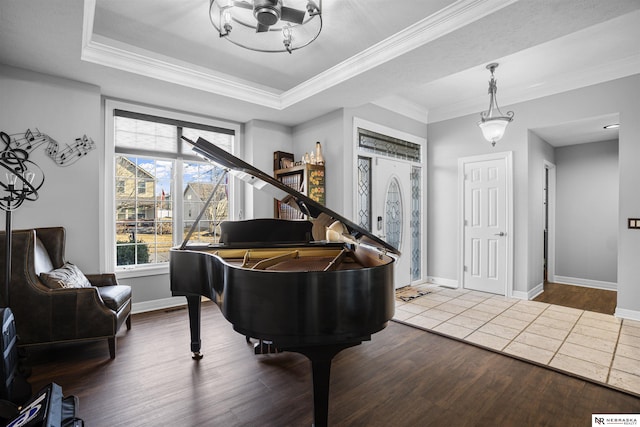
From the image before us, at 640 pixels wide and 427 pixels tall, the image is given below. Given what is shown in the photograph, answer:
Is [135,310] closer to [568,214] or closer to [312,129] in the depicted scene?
[312,129]

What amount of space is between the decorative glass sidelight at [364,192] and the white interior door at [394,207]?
0.24 feet

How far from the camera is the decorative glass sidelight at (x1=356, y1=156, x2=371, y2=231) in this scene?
4477mm

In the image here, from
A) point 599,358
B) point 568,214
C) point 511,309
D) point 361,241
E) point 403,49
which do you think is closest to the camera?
point 361,241

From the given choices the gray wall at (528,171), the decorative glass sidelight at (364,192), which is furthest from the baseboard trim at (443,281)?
the decorative glass sidelight at (364,192)

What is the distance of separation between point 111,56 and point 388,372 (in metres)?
3.67

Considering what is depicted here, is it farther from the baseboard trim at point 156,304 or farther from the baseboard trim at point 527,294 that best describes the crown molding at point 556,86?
the baseboard trim at point 156,304

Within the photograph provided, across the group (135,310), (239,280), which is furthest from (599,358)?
(135,310)

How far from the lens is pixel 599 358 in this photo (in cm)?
260

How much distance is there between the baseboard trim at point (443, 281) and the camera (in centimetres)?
507

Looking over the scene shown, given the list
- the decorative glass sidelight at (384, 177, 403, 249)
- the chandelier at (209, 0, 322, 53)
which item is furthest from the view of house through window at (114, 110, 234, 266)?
the decorative glass sidelight at (384, 177, 403, 249)

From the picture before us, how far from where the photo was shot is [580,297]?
4492 mm

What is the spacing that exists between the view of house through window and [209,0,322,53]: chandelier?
5.63ft

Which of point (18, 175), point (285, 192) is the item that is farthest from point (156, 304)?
point (285, 192)

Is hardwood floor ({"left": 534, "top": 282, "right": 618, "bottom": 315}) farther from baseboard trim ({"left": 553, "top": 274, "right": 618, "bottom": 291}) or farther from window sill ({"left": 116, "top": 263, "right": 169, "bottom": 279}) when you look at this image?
window sill ({"left": 116, "top": 263, "right": 169, "bottom": 279})
